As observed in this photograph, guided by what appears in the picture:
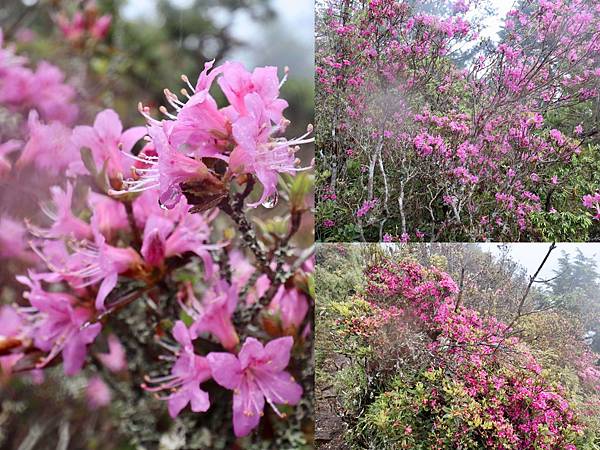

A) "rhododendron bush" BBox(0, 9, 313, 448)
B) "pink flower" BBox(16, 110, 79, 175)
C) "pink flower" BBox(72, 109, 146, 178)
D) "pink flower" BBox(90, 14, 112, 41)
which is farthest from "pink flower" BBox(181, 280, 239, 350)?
"pink flower" BBox(90, 14, 112, 41)

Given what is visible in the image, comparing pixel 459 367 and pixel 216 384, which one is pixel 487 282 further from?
pixel 216 384

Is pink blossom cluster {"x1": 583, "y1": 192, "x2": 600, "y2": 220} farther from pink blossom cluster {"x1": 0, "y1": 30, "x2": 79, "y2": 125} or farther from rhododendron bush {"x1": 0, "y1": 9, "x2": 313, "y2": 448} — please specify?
pink blossom cluster {"x1": 0, "y1": 30, "x2": 79, "y2": 125}

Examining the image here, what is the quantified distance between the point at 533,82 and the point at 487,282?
54cm

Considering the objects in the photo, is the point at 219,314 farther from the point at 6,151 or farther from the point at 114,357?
the point at 6,151

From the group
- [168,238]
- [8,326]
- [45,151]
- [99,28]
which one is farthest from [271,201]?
[99,28]

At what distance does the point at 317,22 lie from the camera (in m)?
1.99

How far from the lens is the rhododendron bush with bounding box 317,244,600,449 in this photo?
1823 mm

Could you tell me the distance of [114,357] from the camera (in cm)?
161

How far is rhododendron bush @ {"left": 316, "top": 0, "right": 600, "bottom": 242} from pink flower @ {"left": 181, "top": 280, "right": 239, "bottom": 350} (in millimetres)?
567

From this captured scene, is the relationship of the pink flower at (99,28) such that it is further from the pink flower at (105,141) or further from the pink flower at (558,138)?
the pink flower at (558,138)

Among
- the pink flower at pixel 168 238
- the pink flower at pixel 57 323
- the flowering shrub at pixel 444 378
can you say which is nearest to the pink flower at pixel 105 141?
the pink flower at pixel 168 238

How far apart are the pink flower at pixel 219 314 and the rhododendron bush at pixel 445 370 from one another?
1.83ft

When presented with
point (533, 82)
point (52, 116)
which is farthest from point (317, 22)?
point (52, 116)

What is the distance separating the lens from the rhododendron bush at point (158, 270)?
1.11m
